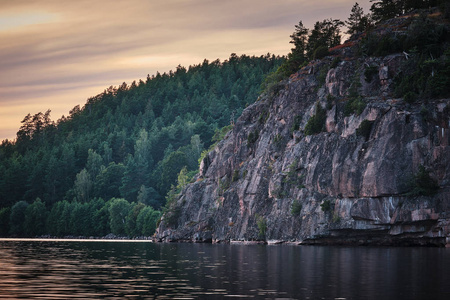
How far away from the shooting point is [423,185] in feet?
327

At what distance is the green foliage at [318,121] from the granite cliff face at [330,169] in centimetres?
128

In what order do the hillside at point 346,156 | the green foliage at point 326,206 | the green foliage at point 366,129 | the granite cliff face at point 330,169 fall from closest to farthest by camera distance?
1. the granite cliff face at point 330,169
2. the hillside at point 346,156
3. the green foliage at point 326,206
4. the green foliage at point 366,129

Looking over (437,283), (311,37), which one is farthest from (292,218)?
(437,283)

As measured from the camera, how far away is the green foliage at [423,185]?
99.4 meters

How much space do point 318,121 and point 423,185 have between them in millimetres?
32613

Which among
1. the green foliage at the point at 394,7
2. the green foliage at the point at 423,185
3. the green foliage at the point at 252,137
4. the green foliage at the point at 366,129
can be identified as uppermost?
the green foliage at the point at 394,7

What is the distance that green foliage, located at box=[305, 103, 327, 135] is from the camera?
127m

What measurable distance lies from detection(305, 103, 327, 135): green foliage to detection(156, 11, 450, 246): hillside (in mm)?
217

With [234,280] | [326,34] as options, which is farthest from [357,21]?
[234,280]

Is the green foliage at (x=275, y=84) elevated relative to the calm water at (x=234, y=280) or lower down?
elevated

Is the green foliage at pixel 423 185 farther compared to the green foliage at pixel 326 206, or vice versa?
the green foliage at pixel 326 206

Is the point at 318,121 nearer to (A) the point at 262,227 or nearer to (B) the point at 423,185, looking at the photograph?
(A) the point at 262,227

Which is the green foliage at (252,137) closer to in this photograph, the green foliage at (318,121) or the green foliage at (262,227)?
the green foliage at (318,121)

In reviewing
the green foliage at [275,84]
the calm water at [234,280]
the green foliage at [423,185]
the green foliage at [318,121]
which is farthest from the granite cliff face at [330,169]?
the calm water at [234,280]
